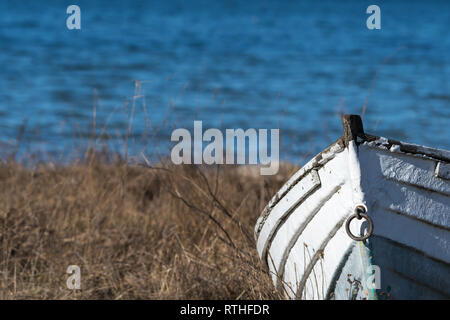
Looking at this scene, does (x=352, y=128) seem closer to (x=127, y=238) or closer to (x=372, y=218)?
(x=372, y=218)

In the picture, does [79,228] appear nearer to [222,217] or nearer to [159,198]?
[159,198]

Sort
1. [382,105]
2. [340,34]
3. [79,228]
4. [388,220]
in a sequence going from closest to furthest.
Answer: [388,220] → [79,228] → [382,105] → [340,34]

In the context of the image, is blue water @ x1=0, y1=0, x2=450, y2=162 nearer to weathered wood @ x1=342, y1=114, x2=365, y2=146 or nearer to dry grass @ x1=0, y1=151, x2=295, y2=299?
dry grass @ x1=0, y1=151, x2=295, y2=299

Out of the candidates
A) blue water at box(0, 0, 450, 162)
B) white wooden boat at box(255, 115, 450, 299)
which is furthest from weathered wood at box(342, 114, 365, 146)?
blue water at box(0, 0, 450, 162)

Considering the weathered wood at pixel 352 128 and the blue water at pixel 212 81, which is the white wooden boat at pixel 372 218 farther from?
the blue water at pixel 212 81

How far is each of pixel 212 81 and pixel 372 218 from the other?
15416 millimetres

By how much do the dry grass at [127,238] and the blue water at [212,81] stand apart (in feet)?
1.48

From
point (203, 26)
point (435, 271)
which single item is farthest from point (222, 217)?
point (203, 26)

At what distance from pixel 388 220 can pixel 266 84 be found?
579 inches

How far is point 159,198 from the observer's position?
5.32 metres

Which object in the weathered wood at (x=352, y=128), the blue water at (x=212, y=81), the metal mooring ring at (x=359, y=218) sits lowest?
the metal mooring ring at (x=359, y=218)

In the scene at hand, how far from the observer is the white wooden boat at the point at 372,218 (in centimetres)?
266

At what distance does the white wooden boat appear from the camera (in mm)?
2656

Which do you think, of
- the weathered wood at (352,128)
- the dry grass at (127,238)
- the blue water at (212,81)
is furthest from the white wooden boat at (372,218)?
the blue water at (212,81)
